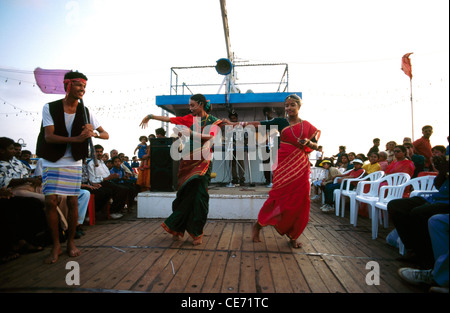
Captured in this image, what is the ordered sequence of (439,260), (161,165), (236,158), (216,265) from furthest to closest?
(236,158) < (161,165) < (216,265) < (439,260)

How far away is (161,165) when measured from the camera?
488 centimetres

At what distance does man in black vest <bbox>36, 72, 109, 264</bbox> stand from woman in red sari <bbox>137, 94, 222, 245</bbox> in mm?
738

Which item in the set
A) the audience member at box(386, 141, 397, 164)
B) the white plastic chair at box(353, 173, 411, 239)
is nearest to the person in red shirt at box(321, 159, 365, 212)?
the audience member at box(386, 141, 397, 164)

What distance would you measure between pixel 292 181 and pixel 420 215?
1.24 meters

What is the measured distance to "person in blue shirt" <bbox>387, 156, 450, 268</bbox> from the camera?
2.17 metres

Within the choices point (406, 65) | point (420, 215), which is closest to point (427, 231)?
point (420, 215)

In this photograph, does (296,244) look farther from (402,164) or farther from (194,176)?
(402,164)

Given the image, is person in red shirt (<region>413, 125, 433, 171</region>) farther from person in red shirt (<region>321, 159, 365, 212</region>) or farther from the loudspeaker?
the loudspeaker

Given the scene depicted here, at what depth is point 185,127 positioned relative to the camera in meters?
3.23

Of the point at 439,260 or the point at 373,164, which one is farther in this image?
the point at 373,164

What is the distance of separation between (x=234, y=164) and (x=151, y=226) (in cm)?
350
